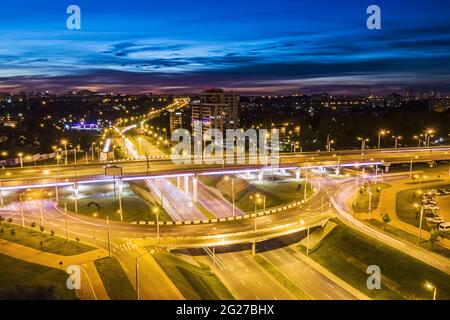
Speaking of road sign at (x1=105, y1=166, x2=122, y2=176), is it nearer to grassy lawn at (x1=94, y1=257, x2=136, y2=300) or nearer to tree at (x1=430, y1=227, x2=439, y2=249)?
grassy lawn at (x1=94, y1=257, x2=136, y2=300)

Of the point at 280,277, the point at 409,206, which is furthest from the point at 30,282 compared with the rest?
the point at 409,206

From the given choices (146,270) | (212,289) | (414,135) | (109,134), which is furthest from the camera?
(109,134)

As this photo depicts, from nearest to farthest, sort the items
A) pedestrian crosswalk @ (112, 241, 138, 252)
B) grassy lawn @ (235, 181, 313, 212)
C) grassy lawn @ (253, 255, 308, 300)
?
grassy lawn @ (253, 255, 308, 300) → pedestrian crosswalk @ (112, 241, 138, 252) → grassy lawn @ (235, 181, 313, 212)

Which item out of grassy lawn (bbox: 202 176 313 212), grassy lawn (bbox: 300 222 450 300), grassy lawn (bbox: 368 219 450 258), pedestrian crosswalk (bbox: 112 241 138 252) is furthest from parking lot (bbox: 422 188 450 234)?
pedestrian crosswalk (bbox: 112 241 138 252)
